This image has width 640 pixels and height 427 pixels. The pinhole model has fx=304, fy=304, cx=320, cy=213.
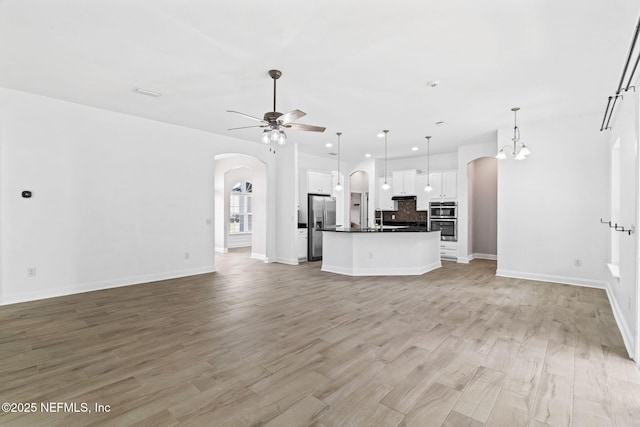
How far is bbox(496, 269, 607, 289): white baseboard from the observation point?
16.9 feet

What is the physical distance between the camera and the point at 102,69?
11.9 ft

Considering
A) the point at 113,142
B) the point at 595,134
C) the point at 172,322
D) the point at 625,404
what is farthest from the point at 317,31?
the point at 595,134

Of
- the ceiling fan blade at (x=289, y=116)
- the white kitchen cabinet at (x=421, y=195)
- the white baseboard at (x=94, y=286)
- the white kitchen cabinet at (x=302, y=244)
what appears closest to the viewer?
the ceiling fan blade at (x=289, y=116)

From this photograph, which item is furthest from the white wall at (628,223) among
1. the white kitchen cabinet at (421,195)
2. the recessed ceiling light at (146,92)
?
the recessed ceiling light at (146,92)

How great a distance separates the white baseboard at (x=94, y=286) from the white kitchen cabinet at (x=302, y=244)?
2345 millimetres

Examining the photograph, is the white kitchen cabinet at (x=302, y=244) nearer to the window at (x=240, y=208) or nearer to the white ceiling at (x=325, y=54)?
the white ceiling at (x=325, y=54)

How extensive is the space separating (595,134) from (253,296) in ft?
20.7

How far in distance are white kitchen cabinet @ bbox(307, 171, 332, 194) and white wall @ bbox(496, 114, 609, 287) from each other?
14.8 ft

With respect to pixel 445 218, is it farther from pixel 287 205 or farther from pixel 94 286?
pixel 94 286

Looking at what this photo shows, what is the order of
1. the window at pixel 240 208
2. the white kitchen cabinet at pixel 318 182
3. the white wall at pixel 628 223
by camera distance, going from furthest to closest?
the window at pixel 240 208
the white kitchen cabinet at pixel 318 182
the white wall at pixel 628 223

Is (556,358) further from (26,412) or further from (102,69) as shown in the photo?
(102,69)

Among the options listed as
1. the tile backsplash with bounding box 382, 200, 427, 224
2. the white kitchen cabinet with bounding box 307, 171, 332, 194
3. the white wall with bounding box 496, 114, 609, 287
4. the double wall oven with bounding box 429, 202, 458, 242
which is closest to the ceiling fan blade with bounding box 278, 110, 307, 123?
the white wall with bounding box 496, 114, 609, 287

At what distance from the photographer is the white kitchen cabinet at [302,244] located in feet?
25.8

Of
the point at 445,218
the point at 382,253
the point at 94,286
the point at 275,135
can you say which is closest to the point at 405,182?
the point at 445,218
